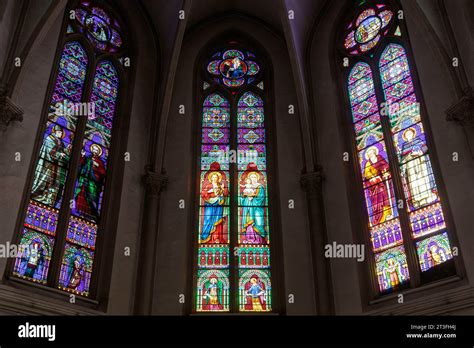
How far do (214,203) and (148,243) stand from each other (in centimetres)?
195

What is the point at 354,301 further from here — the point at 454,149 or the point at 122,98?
the point at 122,98

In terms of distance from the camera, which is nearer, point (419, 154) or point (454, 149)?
point (454, 149)

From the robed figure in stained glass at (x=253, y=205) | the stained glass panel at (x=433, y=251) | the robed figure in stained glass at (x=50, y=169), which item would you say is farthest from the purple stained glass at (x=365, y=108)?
the robed figure in stained glass at (x=50, y=169)

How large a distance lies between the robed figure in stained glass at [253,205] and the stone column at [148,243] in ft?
6.37

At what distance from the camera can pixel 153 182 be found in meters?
13.4

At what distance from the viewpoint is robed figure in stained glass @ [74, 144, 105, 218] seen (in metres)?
12.4

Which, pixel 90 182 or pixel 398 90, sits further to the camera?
pixel 398 90

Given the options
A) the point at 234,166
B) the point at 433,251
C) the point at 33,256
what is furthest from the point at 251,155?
the point at 33,256

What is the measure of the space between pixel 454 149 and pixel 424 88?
1.79 metres

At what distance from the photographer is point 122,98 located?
47.2 feet

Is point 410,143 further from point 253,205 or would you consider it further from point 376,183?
point 253,205

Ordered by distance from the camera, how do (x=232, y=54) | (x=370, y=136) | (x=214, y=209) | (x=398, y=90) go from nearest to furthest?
(x=398, y=90) < (x=370, y=136) < (x=214, y=209) < (x=232, y=54)

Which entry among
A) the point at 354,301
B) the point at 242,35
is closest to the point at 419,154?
the point at 354,301

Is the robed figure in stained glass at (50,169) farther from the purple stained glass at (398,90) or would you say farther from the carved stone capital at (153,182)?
the purple stained glass at (398,90)
